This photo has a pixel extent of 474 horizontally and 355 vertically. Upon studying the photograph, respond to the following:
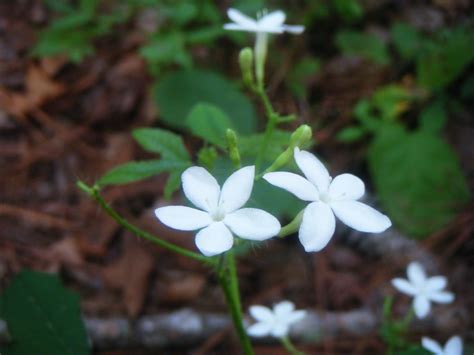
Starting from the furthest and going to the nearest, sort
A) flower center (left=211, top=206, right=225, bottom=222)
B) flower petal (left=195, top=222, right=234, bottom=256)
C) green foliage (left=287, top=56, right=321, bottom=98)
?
green foliage (left=287, top=56, right=321, bottom=98) < flower center (left=211, top=206, right=225, bottom=222) < flower petal (left=195, top=222, right=234, bottom=256)

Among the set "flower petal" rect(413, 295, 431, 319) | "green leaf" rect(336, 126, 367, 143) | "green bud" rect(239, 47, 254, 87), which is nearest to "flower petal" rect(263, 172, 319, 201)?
"green bud" rect(239, 47, 254, 87)

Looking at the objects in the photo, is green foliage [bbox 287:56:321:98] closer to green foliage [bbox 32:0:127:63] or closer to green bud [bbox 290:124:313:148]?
green foliage [bbox 32:0:127:63]

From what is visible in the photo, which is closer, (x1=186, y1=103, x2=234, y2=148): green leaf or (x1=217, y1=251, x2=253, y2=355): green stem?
(x1=217, y1=251, x2=253, y2=355): green stem

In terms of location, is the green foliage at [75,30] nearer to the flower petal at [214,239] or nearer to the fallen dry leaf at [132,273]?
the fallen dry leaf at [132,273]

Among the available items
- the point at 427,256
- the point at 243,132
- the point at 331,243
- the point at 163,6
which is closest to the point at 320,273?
the point at 331,243

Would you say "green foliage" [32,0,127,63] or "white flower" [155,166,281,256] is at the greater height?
"green foliage" [32,0,127,63]

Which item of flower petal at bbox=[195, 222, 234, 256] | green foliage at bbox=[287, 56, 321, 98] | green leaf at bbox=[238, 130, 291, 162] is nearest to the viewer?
flower petal at bbox=[195, 222, 234, 256]

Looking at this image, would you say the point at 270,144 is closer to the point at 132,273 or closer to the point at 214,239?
the point at 214,239

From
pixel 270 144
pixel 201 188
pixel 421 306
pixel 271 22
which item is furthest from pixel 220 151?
Answer: pixel 201 188

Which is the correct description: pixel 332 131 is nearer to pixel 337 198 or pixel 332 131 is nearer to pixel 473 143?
pixel 473 143
